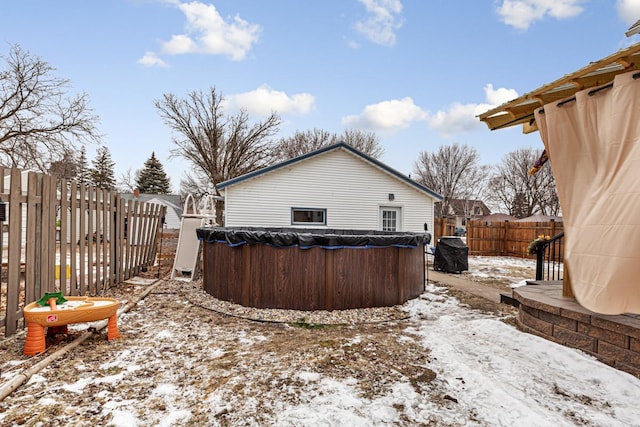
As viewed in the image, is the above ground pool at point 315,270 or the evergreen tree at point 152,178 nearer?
the above ground pool at point 315,270

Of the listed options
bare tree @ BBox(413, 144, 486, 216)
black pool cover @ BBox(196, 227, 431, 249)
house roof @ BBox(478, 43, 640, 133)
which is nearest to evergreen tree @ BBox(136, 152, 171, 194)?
bare tree @ BBox(413, 144, 486, 216)

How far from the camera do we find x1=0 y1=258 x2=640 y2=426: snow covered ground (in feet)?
6.57

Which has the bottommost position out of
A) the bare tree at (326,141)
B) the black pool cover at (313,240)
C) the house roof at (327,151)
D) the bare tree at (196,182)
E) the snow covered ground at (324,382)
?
the snow covered ground at (324,382)

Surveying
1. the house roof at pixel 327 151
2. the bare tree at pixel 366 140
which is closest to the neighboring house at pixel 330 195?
the house roof at pixel 327 151

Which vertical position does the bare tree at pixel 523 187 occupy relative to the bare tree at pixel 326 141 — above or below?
below

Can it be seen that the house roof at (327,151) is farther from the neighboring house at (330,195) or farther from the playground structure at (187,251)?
the playground structure at (187,251)

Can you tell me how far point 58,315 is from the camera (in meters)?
2.93

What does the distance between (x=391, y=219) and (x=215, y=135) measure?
13470mm

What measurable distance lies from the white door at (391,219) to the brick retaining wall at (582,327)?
8179 mm

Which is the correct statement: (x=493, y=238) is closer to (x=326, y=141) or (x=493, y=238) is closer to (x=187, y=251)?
(x=187, y=251)

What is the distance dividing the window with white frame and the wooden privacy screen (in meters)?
6.04

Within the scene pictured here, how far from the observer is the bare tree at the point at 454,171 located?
101ft

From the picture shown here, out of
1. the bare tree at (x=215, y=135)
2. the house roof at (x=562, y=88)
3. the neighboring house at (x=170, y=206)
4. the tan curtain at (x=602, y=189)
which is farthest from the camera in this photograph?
the neighboring house at (x=170, y=206)

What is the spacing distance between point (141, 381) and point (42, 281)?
86.2 inches
